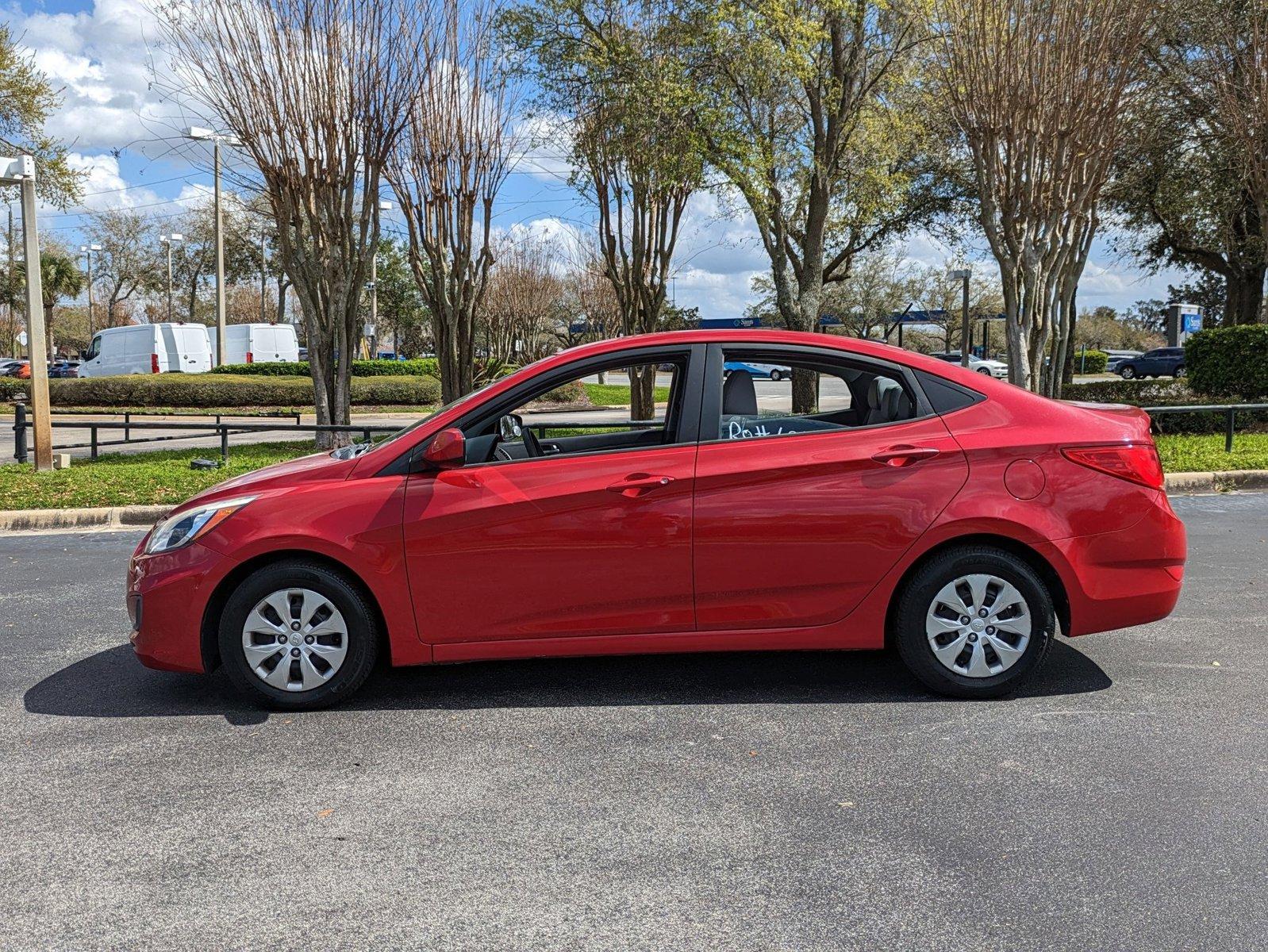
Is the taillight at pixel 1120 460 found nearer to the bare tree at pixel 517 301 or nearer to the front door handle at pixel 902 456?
the front door handle at pixel 902 456

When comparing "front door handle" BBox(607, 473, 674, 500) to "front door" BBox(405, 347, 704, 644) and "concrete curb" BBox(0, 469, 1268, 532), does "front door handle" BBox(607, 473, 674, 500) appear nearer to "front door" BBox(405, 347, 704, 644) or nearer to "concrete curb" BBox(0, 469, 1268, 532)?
"front door" BBox(405, 347, 704, 644)

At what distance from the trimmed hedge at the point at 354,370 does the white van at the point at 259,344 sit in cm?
654

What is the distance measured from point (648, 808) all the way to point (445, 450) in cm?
179

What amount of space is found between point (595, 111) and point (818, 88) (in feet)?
11.1

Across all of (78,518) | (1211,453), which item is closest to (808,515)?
(78,518)

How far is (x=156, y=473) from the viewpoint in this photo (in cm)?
1256

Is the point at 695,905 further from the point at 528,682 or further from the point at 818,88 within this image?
the point at 818,88

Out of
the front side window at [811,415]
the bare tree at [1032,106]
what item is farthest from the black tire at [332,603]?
the bare tree at [1032,106]

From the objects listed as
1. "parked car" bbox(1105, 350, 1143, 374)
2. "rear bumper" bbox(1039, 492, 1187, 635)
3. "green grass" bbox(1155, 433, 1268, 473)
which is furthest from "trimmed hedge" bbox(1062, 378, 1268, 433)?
"parked car" bbox(1105, 350, 1143, 374)

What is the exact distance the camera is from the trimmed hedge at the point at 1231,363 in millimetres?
17641

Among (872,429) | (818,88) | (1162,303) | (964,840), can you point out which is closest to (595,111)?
(818,88)

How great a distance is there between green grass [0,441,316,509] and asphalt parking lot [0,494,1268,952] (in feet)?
18.4

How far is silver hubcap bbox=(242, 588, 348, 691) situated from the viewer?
15.4ft

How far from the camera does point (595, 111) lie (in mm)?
16750
